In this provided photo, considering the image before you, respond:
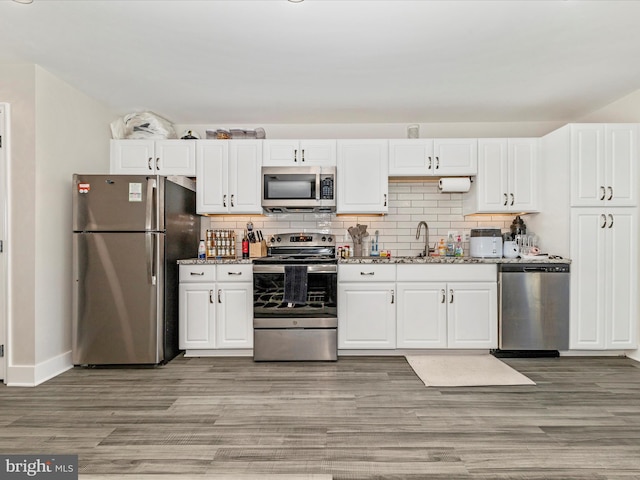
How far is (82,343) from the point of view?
321 centimetres

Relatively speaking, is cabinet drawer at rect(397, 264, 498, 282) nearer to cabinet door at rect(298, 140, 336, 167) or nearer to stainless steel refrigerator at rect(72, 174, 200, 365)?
cabinet door at rect(298, 140, 336, 167)

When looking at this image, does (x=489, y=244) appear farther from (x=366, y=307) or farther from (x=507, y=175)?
(x=366, y=307)

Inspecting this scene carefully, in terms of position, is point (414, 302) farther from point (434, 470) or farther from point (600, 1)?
point (600, 1)

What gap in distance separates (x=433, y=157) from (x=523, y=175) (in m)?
0.94

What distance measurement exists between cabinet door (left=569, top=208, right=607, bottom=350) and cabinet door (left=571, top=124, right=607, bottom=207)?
0.12m

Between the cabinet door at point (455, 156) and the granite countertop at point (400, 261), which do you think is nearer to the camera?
the granite countertop at point (400, 261)

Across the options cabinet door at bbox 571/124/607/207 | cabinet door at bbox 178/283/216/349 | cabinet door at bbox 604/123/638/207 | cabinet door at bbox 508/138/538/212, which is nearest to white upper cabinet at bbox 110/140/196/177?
cabinet door at bbox 178/283/216/349

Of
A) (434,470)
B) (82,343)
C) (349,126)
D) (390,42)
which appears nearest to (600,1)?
(390,42)

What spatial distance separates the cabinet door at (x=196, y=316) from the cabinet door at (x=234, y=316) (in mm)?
68

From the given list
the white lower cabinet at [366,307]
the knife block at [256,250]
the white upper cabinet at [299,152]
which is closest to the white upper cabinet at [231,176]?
the white upper cabinet at [299,152]

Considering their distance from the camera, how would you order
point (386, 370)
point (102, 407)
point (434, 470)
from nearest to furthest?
1. point (434, 470)
2. point (102, 407)
3. point (386, 370)

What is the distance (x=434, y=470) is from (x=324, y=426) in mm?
672

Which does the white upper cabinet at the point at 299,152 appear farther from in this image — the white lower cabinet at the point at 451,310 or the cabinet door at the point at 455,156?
the white lower cabinet at the point at 451,310

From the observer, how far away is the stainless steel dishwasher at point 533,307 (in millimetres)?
3449
